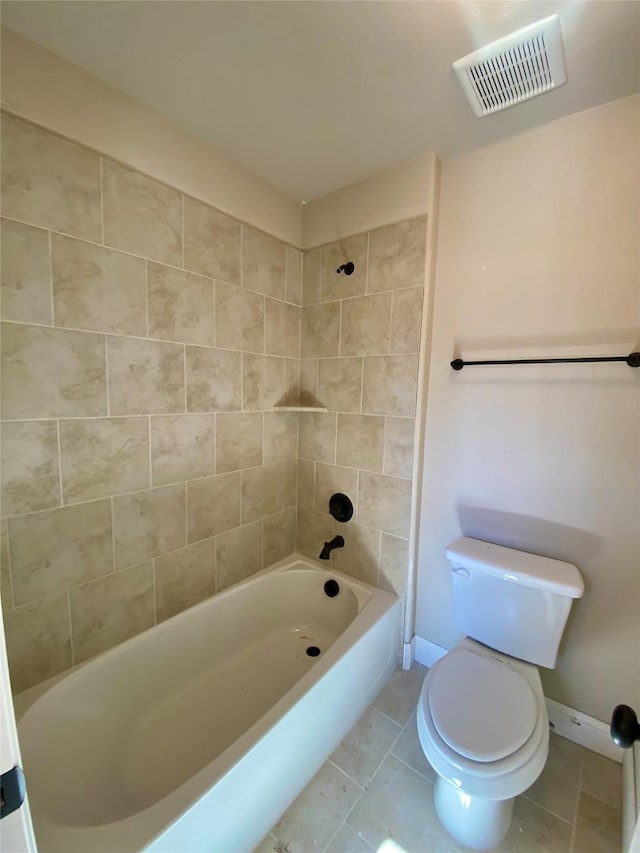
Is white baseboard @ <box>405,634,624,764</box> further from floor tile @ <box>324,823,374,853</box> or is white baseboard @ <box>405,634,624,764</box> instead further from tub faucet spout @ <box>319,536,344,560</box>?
tub faucet spout @ <box>319,536,344,560</box>

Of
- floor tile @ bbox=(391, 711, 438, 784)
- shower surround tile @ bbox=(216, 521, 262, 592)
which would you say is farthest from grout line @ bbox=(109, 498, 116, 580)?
floor tile @ bbox=(391, 711, 438, 784)

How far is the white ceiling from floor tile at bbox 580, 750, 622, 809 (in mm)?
2418

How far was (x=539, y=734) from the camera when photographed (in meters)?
1.08

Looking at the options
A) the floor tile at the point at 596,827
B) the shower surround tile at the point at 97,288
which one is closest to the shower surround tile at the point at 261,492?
the shower surround tile at the point at 97,288

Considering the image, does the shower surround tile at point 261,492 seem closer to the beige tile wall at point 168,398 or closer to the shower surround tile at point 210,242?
the beige tile wall at point 168,398

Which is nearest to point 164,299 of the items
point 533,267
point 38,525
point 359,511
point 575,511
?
point 38,525

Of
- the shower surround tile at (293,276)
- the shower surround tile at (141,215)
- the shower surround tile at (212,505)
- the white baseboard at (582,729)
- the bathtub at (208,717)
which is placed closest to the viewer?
the bathtub at (208,717)

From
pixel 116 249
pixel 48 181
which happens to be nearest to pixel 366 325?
pixel 116 249

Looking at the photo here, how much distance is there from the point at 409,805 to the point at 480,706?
458 mm

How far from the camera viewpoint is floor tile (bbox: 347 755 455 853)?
1125 mm

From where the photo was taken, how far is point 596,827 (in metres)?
1.17

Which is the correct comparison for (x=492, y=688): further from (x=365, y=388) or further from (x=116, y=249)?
(x=116, y=249)

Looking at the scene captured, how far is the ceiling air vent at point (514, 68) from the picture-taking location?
988 mm

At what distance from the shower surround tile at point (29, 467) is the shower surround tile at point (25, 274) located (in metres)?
0.34
